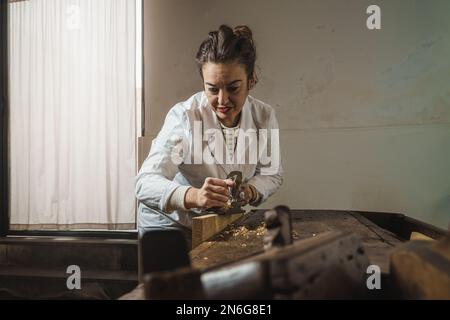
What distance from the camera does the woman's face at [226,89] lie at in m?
2.00

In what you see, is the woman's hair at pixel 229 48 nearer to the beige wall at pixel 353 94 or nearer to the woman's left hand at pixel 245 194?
the beige wall at pixel 353 94

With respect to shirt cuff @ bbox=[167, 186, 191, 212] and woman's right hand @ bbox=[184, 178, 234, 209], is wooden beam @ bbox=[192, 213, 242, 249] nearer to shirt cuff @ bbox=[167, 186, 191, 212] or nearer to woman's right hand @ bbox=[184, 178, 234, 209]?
woman's right hand @ bbox=[184, 178, 234, 209]

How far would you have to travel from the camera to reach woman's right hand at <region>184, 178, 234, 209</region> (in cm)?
158

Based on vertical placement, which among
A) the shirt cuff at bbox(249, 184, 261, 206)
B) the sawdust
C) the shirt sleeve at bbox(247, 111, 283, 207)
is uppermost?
the shirt sleeve at bbox(247, 111, 283, 207)

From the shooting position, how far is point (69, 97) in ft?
8.76

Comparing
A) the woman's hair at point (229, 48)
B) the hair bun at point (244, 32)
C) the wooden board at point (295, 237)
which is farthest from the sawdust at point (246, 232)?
the hair bun at point (244, 32)

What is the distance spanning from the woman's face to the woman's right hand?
0.58m

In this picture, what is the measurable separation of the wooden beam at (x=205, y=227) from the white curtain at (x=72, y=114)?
1336mm

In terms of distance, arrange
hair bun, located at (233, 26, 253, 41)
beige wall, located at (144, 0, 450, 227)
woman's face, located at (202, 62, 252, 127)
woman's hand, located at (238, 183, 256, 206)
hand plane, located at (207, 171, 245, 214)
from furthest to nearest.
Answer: hair bun, located at (233, 26, 253, 41), beige wall, located at (144, 0, 450, 227), woman's face, located at (202, 62, 252, 127), woman's hand, located at (238, 183, 256, 206), hand plane, located at (207, 171, 245, 214)

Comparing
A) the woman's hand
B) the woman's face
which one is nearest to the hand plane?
the woman's hand

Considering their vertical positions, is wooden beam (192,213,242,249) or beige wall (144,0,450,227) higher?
beige wall (144,0,450,227)

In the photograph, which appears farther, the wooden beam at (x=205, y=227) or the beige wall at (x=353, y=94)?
the beige wall at (x=353, y=94)

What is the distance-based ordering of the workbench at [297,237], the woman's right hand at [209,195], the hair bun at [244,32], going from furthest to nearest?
1. the hair bun at [244,32]
2. the woman's right hand at [209,195]
3. the workbench at [297,237]
